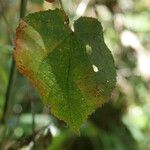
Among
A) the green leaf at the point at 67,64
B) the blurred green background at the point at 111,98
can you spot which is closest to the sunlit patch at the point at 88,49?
the green leaf at the point at 67,64

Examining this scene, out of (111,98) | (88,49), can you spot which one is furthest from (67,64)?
(111,98)

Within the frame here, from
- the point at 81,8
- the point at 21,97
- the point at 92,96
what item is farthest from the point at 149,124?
the point at 92,96

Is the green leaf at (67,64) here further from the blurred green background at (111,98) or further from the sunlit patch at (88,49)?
the blurred green background at (111,98)

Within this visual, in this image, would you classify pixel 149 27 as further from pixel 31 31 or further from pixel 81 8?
pixel 31 31

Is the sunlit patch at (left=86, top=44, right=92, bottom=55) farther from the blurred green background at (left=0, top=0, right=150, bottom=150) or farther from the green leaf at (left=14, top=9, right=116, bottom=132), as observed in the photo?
the blurred green background at (left=0, top=0, right=150, bottom=150)

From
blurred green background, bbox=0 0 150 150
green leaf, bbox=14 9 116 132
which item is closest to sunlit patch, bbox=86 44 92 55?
green leaf, bbox=14 9 116 132

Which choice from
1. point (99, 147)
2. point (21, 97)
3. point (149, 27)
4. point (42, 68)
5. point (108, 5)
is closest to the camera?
point (42, 68)

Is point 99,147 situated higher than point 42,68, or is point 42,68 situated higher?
point 42,68

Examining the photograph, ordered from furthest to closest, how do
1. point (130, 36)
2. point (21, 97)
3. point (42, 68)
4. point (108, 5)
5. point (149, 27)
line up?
point (149, 27) < point (21, 97) < point (108, 5) < point (130, 36) < point (42, 68)

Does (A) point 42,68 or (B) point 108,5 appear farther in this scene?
(B) point 108,5

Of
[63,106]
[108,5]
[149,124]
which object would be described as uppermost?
[63,106]
